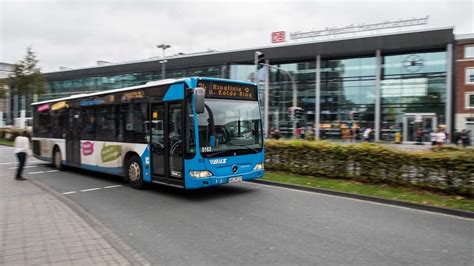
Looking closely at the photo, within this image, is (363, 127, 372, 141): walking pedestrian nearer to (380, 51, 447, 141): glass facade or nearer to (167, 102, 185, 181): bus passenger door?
(380, 51, 447, 141): glass facade

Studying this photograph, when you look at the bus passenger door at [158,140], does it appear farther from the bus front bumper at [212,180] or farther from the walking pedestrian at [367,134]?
the walking pedestrian at [367,134]

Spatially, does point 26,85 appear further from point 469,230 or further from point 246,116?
point 469,230

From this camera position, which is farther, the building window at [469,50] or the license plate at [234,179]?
the building window at [469,50]

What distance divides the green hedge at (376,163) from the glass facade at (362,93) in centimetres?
1995

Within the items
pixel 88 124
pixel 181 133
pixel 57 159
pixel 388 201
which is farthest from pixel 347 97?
pixel 181 133

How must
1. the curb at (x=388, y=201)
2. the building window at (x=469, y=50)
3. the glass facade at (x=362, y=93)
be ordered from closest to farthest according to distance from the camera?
the curb at (x=388, y=201) → the glass facade at (x=362, y=93) → the building window at (x=469, y=50)

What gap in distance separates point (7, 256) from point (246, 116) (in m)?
6.11

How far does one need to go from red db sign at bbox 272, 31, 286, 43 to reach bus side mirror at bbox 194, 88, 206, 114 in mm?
34218

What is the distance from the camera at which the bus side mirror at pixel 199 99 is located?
815cm

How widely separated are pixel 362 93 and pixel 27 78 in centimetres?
3133

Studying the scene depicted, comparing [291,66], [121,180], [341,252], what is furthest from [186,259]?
[291,66]

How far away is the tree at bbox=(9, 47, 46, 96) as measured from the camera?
105 ft

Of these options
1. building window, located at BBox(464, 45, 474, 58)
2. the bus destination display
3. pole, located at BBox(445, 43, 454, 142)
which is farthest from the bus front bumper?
building window, located at BBox(464, 45, 474, 58)

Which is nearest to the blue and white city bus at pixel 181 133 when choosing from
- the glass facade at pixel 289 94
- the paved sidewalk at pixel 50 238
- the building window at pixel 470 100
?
the paved sidewalk at pixel 50 238
